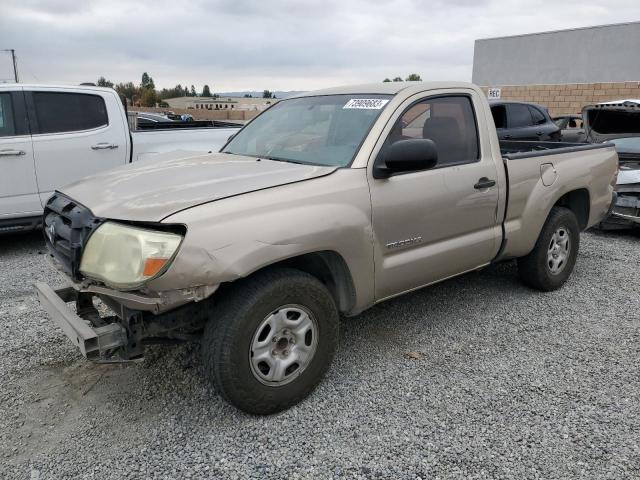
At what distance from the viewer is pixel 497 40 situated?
30406 mm

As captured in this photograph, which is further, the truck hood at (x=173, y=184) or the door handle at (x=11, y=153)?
the door handle at (x=11, y=153)

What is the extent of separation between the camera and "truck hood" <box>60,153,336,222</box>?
2.78m

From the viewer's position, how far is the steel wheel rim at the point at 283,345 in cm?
292

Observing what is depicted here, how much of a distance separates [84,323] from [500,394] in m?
2.42

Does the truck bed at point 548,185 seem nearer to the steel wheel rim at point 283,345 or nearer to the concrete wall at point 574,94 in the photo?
the steel wheel rim at point 283,345

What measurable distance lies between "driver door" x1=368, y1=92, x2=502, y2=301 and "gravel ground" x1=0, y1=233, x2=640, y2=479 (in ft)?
1.96

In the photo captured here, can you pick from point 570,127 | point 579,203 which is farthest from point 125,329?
point 570,127

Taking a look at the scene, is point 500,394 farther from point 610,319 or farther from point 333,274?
point 610,319

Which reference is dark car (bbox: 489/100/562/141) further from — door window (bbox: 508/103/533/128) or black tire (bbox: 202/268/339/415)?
black tire (bbox: 202/268/339/415)

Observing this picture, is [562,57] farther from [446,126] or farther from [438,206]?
[438,206]

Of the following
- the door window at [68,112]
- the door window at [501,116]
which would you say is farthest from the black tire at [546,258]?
the door window at [501,116]

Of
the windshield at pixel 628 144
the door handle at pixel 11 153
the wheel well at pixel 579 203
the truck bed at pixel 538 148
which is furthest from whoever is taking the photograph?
the windshield at pixel 628 144

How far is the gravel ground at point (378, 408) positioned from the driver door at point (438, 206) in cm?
60

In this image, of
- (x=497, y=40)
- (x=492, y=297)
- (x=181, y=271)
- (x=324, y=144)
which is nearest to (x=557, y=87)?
(x=497, y=40)
